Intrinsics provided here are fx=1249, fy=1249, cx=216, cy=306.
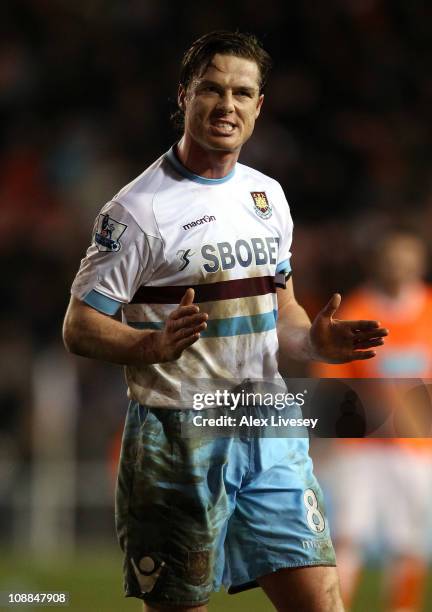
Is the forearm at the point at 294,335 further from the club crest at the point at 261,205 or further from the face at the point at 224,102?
the face at the point at 224,102

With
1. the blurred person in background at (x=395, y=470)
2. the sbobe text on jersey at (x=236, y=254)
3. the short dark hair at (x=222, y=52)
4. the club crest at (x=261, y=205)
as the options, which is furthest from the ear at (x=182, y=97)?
the blurred person in background at (x=395, y=470)

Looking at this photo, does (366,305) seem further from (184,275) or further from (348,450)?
(184,275)

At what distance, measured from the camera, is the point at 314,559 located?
11.3 ft

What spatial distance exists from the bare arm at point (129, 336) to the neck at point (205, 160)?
1.62 feet

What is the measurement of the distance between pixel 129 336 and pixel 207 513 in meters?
0.55

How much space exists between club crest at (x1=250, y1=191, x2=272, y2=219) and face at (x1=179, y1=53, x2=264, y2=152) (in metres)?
0.18

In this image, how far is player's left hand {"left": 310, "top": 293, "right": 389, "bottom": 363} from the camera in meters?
3.49

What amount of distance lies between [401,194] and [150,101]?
2408 mm

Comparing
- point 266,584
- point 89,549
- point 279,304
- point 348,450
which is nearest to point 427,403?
point 279,304

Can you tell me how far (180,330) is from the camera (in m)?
3.19

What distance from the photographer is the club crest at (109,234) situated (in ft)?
11.3

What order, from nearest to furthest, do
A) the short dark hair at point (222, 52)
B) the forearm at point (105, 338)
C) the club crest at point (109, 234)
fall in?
the forearm at point (105, 338) → the club crest at point (109, 234) → the short dark hair at point (222, 52)

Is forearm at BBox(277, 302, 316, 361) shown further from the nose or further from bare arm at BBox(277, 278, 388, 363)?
the nose

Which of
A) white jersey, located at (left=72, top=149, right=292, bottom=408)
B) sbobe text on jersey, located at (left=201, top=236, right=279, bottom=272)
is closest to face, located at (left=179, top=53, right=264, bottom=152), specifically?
white jersey, located at (left=72, top=149, right=292, bottom=408)
